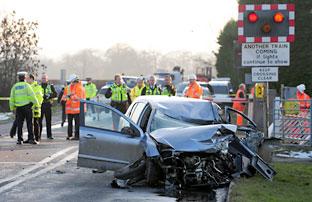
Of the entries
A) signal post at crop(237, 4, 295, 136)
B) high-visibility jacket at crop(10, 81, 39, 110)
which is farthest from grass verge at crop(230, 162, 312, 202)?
high-visibility jacket at crop(10, 81, 39, 110)

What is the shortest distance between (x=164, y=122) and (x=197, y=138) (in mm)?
1201

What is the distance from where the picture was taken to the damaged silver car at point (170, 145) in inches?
382

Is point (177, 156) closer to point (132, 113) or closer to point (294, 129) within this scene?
point (132, 113)

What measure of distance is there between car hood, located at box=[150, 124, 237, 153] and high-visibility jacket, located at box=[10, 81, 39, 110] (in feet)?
22.6

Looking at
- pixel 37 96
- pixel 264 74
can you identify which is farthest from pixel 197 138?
pixel 37 96

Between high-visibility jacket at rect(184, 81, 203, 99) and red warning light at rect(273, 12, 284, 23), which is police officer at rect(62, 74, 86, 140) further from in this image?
red warning light at rect(273, 12, 284, 23)

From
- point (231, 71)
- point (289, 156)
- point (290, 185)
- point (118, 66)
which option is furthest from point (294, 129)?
point (118, 66)

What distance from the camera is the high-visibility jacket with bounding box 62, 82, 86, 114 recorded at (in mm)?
17750

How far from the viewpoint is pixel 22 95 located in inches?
642

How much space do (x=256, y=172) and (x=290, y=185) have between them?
875 mm

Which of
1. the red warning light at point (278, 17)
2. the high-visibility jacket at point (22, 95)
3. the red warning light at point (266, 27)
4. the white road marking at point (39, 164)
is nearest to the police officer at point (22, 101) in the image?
the high-visibility jacket at point (22, 95)

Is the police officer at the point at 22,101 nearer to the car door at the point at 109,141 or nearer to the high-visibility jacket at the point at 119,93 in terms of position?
the high-visibility jacket at the point at 119,93

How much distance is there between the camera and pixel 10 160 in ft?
43.2

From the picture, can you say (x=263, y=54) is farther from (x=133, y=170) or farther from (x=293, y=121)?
(x=133, y=170)
